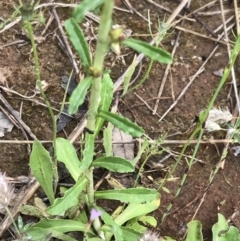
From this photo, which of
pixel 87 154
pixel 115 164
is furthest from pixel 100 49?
pixel 115 164

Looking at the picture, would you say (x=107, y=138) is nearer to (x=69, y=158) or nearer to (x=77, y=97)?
(x=69, y=158)

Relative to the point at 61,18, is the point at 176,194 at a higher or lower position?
lower

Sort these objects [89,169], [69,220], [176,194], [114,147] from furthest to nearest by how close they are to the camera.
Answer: [114,147] → [176,194] → [69,220] → [89,169]

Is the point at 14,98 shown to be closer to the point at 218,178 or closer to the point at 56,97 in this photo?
the point at 56,97

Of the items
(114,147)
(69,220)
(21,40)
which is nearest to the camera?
(69,220)

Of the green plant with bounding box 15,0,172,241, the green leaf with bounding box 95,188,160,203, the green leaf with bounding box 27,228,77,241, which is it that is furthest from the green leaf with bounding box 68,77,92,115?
the green leaf with bounding box 27,228,77,241

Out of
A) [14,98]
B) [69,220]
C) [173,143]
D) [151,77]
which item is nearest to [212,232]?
[173,143]

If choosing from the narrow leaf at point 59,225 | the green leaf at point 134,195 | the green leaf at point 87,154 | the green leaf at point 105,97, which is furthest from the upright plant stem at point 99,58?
the narrow leaf at point 59,225
